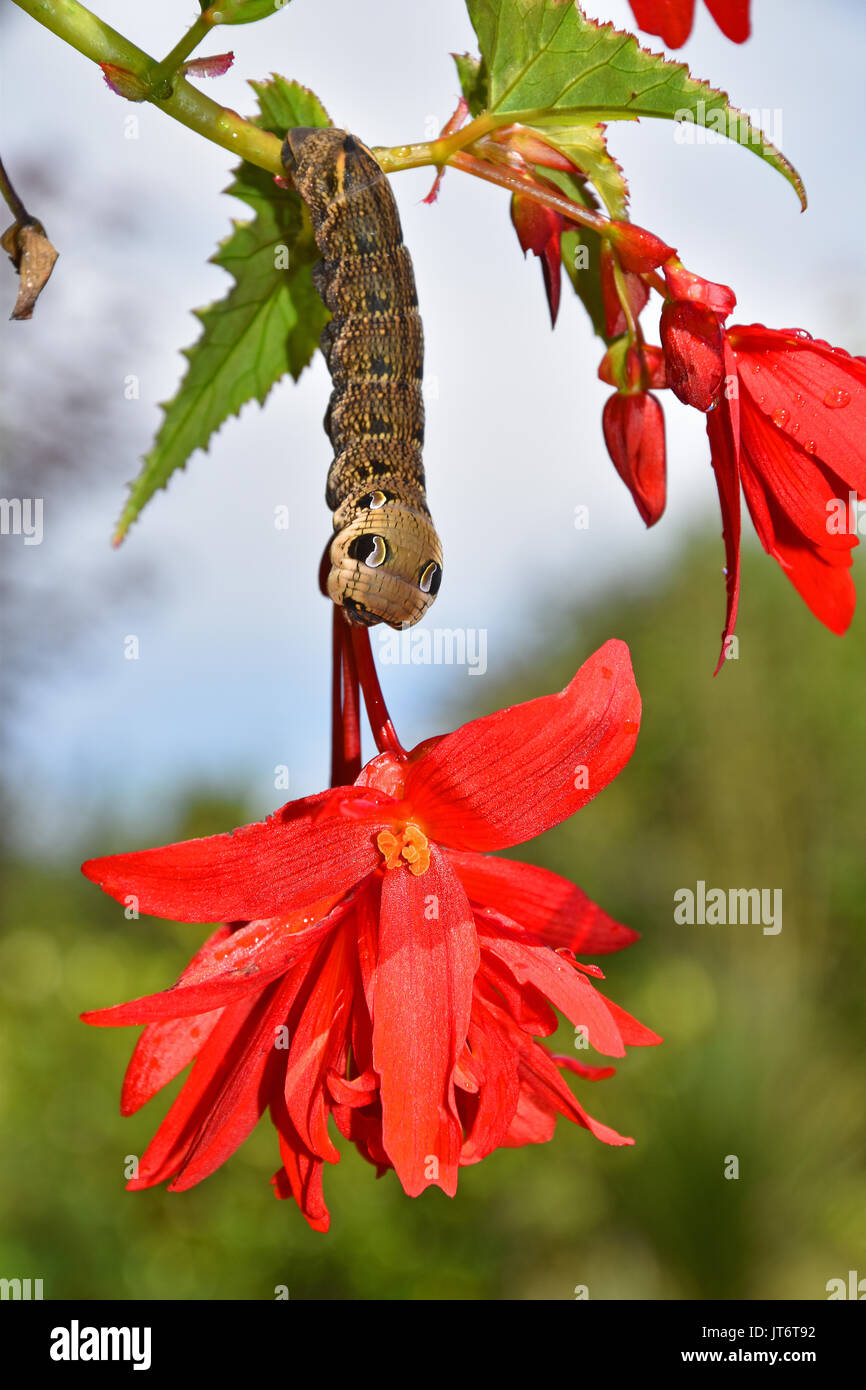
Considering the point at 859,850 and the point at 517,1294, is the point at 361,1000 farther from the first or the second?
the point at 859,850

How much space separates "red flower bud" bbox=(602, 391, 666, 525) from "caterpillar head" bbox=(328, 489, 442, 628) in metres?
0.09

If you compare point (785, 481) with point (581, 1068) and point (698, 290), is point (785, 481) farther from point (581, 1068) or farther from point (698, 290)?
point (581, 1068)

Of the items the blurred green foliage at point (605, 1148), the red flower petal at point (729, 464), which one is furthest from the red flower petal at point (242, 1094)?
the blurred green foliage at point (605, 1148)

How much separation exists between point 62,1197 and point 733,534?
2.39m

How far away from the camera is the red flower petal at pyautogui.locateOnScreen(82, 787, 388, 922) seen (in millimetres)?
196

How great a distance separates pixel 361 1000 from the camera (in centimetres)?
22

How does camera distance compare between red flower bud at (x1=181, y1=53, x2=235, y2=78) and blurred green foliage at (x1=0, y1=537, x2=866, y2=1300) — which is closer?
red flower bud at (x1=181, y1=53, x2=235, y2=78)

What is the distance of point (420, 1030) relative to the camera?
20cm

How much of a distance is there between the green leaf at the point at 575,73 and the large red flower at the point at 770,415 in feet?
0.12

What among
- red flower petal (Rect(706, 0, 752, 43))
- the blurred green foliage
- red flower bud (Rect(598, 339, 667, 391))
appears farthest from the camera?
the blurred green foliage

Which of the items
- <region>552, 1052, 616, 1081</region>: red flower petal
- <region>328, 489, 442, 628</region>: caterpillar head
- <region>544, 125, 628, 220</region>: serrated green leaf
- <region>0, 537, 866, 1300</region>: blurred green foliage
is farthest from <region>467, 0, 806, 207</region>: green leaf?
<region>0, 537, 866, 1300</region>: blurred green foliage

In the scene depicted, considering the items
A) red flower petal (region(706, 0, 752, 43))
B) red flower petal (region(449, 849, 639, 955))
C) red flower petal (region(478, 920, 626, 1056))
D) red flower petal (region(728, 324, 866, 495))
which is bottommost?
red flower petal (region(478, 920, 626, 1056))

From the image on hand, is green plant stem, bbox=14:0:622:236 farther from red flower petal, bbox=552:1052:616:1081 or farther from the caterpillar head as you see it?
red flower petal, bbox=552:1052:616:1081
